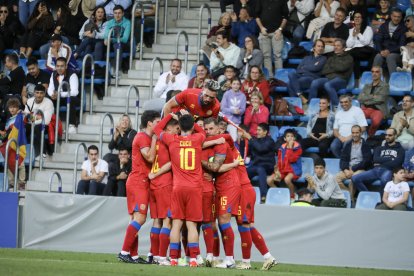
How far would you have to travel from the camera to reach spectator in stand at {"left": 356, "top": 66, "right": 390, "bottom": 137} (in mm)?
22172

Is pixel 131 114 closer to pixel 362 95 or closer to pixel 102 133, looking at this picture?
pixel 102 133

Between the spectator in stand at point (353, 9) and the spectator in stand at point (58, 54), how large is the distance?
232 inches

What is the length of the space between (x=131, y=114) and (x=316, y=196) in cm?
501

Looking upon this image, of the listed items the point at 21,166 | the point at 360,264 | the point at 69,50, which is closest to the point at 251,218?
the point at 360,264

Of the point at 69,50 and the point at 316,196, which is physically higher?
the point at 69,50

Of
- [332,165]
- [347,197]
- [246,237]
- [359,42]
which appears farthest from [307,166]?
[246,237]

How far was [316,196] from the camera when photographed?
21031 mm

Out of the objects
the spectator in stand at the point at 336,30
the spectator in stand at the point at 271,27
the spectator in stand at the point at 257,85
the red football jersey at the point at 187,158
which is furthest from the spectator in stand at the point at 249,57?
the red football jersey at the point at 187,158

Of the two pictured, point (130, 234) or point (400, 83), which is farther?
point (400, 83)

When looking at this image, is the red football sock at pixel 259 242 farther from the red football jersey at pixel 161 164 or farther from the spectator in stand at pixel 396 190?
the spectator in stand at pixel 396 190

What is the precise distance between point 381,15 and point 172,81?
4626 mm

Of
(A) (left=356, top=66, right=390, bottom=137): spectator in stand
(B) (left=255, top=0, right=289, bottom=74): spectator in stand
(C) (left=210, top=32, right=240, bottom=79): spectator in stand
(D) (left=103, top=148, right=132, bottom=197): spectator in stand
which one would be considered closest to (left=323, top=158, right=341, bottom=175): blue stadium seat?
(A) (left=356, top=66, right=390, bottom=137): spectator in stand

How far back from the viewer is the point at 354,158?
21.4m

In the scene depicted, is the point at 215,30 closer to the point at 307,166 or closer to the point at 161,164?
the point at 307,166
